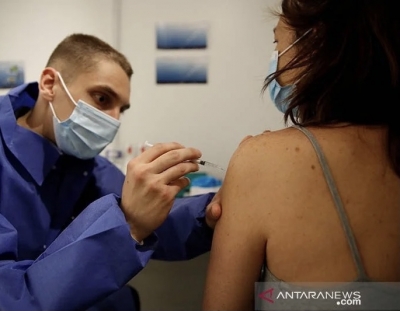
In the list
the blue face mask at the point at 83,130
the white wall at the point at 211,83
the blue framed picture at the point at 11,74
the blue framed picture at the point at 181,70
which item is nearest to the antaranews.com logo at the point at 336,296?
the blue face mask at the point at 83,130

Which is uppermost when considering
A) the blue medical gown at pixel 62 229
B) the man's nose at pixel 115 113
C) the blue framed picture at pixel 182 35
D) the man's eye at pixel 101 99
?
the blue framed picture at pixel 182 35

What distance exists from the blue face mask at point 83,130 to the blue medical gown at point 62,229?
6 centimetres

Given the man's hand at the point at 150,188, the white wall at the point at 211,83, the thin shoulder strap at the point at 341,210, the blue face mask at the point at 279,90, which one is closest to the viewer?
the thin shoulder strap at the point at 341,210

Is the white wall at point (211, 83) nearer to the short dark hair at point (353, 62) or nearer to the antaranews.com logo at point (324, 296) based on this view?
the short dark hair at point (353, 62)

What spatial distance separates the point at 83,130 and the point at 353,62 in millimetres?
869

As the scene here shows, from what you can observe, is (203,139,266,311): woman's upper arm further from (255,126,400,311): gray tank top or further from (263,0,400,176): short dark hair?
(263,0,400,176): short dark hair

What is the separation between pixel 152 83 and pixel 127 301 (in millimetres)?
1036

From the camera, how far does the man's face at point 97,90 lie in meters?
1.21

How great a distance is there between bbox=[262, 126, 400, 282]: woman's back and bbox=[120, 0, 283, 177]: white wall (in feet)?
3.40

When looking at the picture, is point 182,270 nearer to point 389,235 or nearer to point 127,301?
point 127,301

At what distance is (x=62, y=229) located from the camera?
1.23 meters

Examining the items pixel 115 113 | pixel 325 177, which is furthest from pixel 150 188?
pixel 115 113

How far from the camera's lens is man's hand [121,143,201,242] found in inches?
29.8

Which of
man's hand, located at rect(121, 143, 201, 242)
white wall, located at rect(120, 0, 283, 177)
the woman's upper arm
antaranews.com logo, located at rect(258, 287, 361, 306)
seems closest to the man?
man's hand, located at rect(121, 143, 201, 242)
